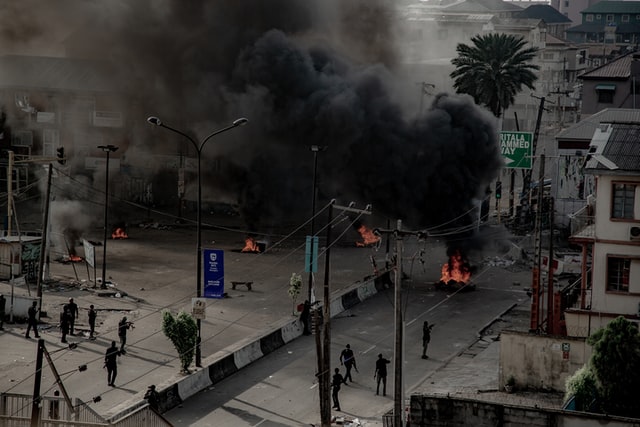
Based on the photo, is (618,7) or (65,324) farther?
(618,7)

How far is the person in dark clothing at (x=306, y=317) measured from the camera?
4016 centimetres

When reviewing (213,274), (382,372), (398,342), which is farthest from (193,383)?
(398,342)

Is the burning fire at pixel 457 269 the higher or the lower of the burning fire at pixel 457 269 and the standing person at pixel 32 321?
the higher

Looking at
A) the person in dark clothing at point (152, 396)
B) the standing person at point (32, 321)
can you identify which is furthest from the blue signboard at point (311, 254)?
the standing person at point (32, 321)

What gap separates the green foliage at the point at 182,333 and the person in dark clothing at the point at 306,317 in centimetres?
787

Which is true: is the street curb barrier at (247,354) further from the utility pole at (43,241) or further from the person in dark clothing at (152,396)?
the utility pole at (43,241)

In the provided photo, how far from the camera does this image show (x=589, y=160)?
111 ft

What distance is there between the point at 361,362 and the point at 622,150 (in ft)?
34.7

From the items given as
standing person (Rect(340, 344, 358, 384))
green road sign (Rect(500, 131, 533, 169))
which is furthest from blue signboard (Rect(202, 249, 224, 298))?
green road sign (Rect(500, 131, 533, 169))

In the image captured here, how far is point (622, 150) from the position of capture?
33.7 metres

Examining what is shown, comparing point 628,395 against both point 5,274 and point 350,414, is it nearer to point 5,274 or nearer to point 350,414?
point 350,414

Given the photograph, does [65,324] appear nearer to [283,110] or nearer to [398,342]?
[398,342]

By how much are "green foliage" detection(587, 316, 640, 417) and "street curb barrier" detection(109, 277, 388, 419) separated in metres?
11.4

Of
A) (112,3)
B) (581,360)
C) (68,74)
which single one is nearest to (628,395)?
(581,360)
